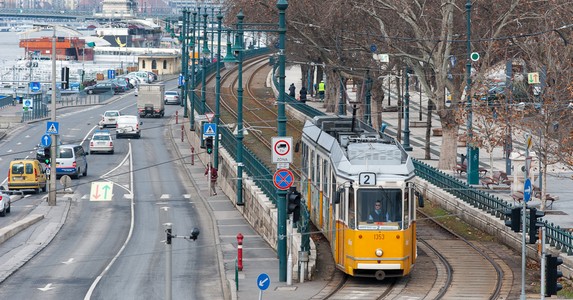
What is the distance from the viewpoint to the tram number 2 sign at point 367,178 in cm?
2923

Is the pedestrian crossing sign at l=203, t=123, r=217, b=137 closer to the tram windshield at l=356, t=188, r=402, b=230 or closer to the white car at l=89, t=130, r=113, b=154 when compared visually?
the white car at l=89, t=130, r=113, b=154

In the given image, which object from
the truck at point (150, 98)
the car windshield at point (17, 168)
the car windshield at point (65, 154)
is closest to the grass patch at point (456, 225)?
the car windshield at point (17, 168)

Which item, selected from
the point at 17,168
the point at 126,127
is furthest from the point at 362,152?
the point at 126,127

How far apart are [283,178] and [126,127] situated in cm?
5668

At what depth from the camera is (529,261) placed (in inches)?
1321

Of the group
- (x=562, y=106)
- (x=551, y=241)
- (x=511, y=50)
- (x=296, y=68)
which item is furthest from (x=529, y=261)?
(x=296, y=68)

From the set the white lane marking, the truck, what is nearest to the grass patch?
the white lane marking

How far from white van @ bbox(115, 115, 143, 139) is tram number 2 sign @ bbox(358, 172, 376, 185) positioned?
2304 inches

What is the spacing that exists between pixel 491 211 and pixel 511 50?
1159 inches

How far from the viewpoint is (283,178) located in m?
30.8

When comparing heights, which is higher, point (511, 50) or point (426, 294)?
point (511, 50)

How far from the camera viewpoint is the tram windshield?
2928cm

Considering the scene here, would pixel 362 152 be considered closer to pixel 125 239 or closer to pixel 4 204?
pixel 125 239

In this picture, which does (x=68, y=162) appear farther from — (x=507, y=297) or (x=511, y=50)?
(x=507, y=297)
